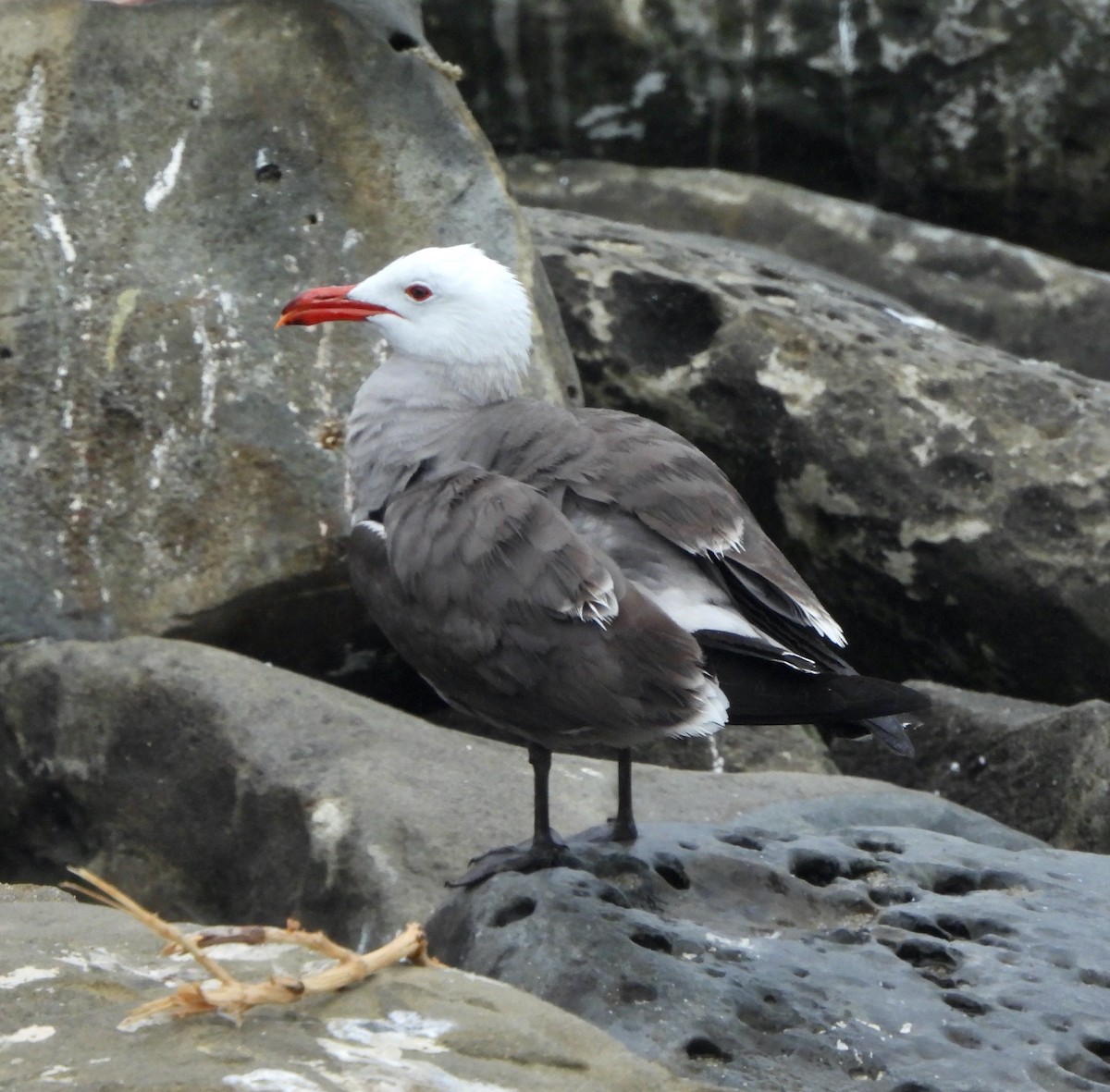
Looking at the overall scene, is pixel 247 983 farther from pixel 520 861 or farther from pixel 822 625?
pixel 822 625

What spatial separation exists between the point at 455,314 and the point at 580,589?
4.19 feet

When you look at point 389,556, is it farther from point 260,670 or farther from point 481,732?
point 481,732

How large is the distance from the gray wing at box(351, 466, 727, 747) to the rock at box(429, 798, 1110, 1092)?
379mm

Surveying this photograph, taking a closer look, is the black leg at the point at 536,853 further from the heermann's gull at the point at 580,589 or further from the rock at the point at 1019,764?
the rock at the point at 1019,764

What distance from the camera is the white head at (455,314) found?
182 inches

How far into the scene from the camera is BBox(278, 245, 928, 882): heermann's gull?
360cm

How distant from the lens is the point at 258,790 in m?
4.88

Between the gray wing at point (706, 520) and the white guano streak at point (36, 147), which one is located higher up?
the white guano streak at point (36, 147)

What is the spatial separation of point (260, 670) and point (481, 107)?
188 inches

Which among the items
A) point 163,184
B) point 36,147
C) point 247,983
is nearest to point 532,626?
point 247,983

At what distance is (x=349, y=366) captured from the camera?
5840 millimetres

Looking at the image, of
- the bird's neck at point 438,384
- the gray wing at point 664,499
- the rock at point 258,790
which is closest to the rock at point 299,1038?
the gray wing at point 664,499

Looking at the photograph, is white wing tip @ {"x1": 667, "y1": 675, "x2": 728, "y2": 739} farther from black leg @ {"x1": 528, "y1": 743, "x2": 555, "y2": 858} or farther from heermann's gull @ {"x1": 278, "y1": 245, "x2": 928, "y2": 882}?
black leg @ {"x1": 528, "y1": 743, "x2": 555, "y2": 858}

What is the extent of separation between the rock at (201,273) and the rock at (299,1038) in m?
2.96
